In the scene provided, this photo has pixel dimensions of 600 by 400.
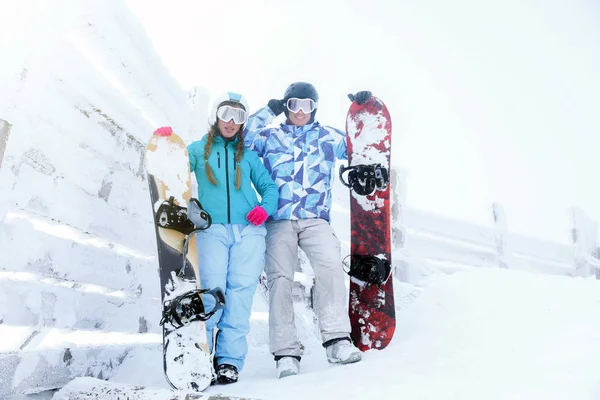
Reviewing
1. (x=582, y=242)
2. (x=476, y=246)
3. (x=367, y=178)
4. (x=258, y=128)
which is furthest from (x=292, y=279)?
(x=582, y=242)

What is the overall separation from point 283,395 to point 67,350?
1136 mm

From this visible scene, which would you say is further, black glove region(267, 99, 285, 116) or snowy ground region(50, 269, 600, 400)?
black glove region(267, 99, 285, 116)

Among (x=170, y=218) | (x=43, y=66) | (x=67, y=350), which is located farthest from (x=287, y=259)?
(x=43, y=66)

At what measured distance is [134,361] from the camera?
2.98m

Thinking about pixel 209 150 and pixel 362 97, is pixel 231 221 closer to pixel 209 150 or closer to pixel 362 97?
pixel 209 150

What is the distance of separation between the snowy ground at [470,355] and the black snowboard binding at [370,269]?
0.43m

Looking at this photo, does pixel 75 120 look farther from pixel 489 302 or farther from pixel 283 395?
pixel 489 302

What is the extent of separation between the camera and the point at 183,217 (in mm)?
2656

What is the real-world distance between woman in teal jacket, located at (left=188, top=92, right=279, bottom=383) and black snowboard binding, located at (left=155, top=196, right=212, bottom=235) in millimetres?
127

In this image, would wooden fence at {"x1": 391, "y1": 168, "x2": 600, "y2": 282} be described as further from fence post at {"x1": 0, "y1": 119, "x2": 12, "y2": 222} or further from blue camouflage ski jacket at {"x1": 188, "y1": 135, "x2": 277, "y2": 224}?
fence post at {"x1": 0, "y1": 119, "x2": 12, "y2": 222}

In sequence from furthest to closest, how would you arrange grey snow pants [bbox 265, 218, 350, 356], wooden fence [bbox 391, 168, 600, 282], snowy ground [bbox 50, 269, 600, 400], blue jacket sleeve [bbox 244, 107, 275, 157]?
1. wooden fence [bbox 391, 168, 600, 282]
2. blue jacket sleeve [bbox 244, 107, 275, 157]
3. grey snow pants [bbox 265, 218, 350, 356]
4. snowy ground [bbox 50, 269, 600, 400]

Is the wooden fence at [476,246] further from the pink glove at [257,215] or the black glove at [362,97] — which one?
the pink glove at [257,215]

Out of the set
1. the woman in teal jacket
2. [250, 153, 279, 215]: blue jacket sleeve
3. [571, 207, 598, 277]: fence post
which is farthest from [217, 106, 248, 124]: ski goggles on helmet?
[571, 207, 598, 277]: fence post

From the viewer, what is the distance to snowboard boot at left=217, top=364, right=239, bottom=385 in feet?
8.35
